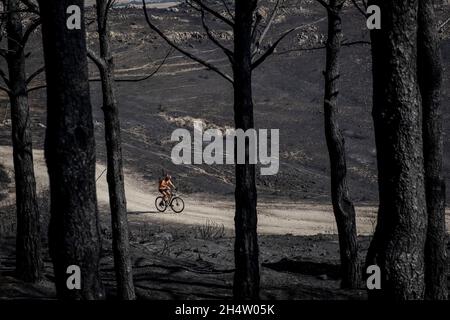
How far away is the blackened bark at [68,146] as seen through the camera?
648 centimetres

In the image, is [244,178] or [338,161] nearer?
[244,178]

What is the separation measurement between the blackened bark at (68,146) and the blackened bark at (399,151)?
274cm

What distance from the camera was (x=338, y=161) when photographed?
11305mm

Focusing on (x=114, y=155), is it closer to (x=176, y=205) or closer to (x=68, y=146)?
(x=68, y=146)

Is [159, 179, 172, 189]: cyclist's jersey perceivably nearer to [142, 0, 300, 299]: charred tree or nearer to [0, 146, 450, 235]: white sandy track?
[0, 146, 450, 235]: white sandy track

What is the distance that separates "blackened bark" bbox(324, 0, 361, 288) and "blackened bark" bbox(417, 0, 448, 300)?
2.86 meters

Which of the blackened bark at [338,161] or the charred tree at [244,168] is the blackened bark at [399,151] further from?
the blackened bark at [338,161]

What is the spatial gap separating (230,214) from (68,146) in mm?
16879

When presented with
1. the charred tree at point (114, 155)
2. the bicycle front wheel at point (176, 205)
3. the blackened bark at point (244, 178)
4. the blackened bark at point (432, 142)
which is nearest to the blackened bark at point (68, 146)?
the charred tree at point (114, 155)

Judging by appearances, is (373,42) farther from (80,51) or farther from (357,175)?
(357,175)

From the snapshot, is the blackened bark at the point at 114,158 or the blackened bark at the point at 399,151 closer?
the blackened bark at the point at 399,151

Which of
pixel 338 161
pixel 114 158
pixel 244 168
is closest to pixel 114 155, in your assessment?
pixel 114 158

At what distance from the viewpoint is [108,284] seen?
11.7 m

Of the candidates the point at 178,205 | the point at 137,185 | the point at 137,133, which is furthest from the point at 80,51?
the point at 137,133
